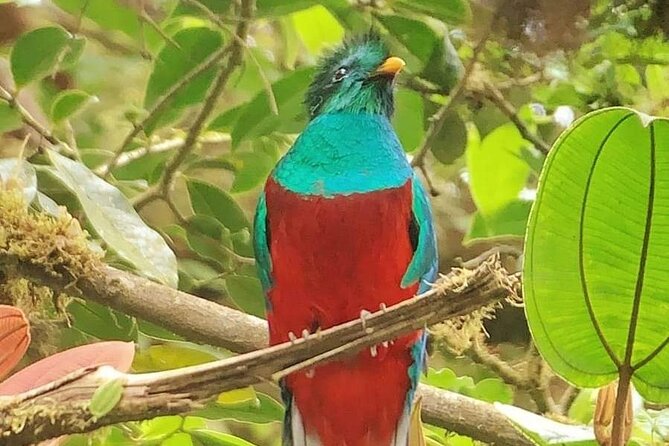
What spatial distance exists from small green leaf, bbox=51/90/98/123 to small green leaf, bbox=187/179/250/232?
0.25m

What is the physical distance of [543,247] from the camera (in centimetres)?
74

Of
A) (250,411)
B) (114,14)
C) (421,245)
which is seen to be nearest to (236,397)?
(250,411)

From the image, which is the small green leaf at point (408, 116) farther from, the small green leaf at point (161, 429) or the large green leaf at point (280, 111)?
the small green leaf at point (161, 429)

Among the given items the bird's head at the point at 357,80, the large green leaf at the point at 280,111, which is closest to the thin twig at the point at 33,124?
the large green leaf at the point at 280,111

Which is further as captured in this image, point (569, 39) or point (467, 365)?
point (467, 365)

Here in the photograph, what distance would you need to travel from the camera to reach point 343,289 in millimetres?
1191

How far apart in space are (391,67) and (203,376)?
698mm

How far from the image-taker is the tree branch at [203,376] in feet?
2.42

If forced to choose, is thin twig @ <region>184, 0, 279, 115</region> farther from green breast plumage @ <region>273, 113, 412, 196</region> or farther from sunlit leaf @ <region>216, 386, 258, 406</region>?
sunlit leaf @ <region>216, 386, 258, 406</region>

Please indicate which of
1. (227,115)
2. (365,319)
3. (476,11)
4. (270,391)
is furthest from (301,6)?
(270,391)

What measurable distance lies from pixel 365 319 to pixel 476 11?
37.5 inches

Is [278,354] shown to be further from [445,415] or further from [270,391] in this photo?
[270,391]

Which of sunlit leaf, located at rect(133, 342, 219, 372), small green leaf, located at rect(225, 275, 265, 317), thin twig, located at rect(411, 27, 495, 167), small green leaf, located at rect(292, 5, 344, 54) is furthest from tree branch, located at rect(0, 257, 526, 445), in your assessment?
small green leaf, located at rect(292, 5, 344, 54)

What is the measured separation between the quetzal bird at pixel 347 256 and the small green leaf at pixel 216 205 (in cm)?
22
